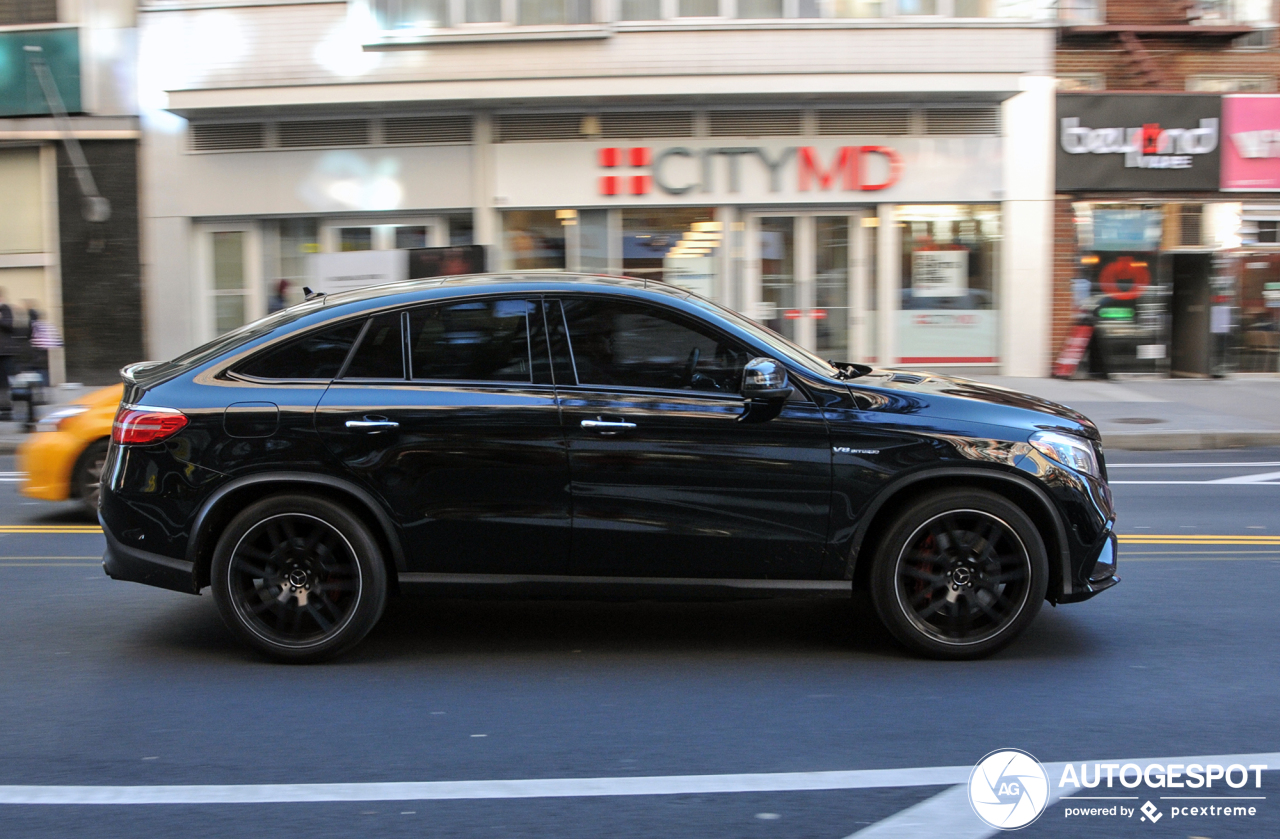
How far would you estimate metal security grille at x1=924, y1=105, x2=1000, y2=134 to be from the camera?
61.0 ft

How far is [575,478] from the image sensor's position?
4809mm

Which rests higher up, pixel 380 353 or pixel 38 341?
pixel 38 341

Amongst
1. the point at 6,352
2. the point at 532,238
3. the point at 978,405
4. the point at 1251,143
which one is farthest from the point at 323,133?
the point at 978,405

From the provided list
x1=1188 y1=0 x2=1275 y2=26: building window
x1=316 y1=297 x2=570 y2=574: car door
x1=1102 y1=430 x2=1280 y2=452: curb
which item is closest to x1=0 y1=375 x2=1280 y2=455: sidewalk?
x1=1102 y1=430 x2=1280 y2=452: curb

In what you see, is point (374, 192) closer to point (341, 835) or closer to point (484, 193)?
point (484, 193)

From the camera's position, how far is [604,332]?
4992 mm

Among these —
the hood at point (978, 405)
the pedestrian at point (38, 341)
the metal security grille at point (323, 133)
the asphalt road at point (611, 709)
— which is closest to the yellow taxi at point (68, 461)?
the asphalt road at point (611, 709)

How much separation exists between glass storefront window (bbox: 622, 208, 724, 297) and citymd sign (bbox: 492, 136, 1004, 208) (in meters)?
0.28

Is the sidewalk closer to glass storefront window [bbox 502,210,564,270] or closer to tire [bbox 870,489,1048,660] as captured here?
glass storefront window [bbox 502,210,564,270]

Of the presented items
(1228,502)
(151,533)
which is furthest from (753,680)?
(1228,502)

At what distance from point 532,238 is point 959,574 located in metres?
15.0

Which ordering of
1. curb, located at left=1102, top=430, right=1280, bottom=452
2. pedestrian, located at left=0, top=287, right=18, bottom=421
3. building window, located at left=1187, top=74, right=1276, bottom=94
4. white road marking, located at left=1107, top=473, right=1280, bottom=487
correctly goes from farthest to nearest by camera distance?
1. building window, located at left=1187, top=74, right=1276, bottom=94
2. pedestrian, located at left=0, top=287, right=18, bottom=421
3. curb, located at left=1102, top=430, right=1280, bottom=452
4. white road marking, located at left=1107, top=473, right=1280, bottom=487

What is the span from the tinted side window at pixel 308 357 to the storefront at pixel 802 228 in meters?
13.9

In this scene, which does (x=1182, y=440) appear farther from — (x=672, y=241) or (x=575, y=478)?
(x=575, y=478)
